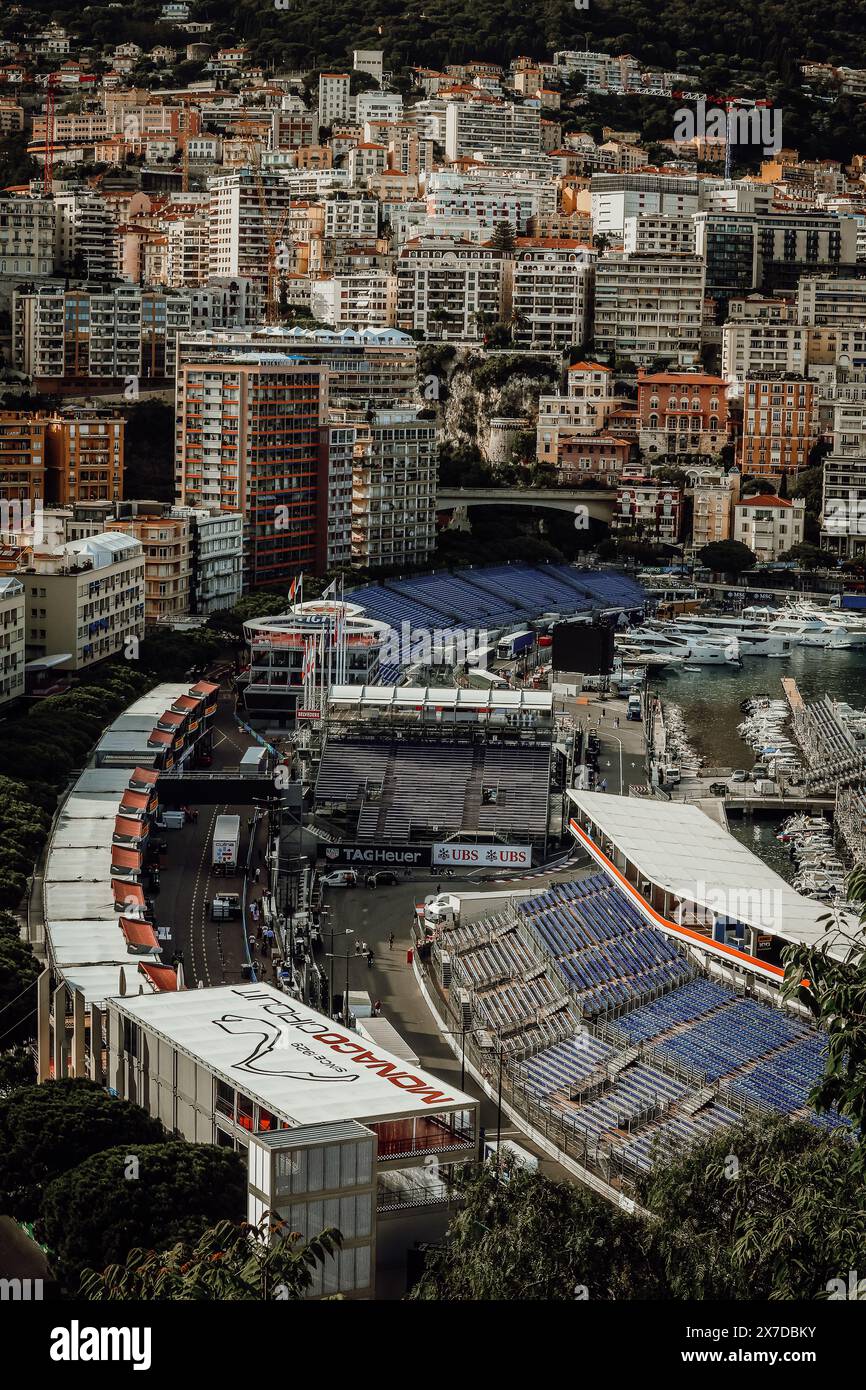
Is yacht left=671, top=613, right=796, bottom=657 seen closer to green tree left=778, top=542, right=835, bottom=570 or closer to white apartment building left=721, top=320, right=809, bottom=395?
green tree left=778, top=542, right=835, bottom=570

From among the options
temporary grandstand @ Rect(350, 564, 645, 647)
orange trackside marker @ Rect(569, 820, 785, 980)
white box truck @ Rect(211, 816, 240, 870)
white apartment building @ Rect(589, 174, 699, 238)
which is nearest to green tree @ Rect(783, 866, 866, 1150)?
orange trackside marker @ Rect(569, 820, 785, 980)

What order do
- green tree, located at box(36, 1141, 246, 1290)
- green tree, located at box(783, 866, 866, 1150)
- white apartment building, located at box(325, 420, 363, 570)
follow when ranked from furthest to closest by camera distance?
white apartment building, located at box(325, 420, 363, 570) < green tree, located at box(36, 1141, 246, 1290) < green tree, located at box(783, 866, 866, 1150)

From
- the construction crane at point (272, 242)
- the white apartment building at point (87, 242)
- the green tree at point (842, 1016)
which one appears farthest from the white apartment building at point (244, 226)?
the green tree at point (842, 1016)

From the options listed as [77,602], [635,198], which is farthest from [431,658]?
[635,198]

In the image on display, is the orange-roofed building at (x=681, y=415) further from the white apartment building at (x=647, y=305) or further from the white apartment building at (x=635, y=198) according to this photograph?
the white apartment building at (x=635, y=198)

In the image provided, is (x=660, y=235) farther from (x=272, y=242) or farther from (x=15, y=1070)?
(x=15, y=1070)
